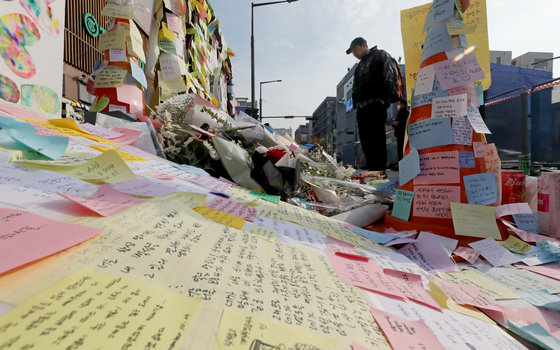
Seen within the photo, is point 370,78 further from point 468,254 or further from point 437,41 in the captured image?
point 468,254

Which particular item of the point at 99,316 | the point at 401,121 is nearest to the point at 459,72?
the point at 99,316

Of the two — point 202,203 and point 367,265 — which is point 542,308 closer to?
point 367,265

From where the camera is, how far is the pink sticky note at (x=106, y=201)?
0.56m

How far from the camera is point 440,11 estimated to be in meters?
1.43

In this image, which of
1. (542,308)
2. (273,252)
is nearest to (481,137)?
(542,308)

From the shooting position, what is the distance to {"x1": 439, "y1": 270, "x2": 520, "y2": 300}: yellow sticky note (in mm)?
763

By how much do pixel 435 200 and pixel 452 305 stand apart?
0.76 meters

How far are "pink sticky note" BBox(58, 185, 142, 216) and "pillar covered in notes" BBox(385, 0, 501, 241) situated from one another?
4.02 feet

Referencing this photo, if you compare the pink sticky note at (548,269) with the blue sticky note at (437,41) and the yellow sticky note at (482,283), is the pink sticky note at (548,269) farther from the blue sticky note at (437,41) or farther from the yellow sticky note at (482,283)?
the blue sticky note at (437,41)

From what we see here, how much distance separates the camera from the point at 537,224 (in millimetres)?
1366

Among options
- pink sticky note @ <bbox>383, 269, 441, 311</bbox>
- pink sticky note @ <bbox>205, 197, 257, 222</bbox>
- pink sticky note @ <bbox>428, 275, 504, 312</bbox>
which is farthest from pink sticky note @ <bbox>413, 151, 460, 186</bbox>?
pink sticky note @ <bbox>205, 197, 257, 222</bbox>

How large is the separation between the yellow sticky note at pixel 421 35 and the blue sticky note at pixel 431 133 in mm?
363

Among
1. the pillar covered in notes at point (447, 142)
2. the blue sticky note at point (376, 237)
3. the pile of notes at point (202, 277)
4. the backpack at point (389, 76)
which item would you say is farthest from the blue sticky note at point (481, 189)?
the backpack at point (389, 76)

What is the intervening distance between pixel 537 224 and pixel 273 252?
4.84ft
